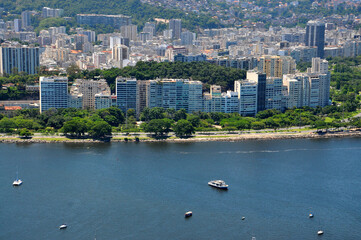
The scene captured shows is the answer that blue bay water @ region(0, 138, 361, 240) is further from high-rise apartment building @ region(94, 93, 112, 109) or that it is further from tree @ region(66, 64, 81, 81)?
tree @ region(66, 64, 81, 81)

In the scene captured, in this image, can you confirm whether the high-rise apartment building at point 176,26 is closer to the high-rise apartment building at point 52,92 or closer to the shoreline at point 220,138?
the high-rise apartment building at point 52,92

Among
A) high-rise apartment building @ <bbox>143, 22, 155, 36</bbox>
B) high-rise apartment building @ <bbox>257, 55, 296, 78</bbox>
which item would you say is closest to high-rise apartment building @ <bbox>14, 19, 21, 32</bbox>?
high-rise apartment building @ <bbox>143, 22, 155, 36</bbox>

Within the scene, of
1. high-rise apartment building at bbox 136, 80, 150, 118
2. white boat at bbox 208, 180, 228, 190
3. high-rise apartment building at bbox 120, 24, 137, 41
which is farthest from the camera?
high-rise apartment building at bbox 120, 24, 137, 41

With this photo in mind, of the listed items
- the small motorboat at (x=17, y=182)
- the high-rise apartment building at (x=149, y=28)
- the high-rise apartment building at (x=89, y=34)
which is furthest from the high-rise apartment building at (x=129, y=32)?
the small motorboat at (x=17, y=182)

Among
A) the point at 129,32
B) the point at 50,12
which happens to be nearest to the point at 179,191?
the point at 129,32

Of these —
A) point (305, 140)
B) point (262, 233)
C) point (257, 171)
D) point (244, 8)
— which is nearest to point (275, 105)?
point (305, 140)

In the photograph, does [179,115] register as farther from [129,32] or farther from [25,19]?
[25,19]

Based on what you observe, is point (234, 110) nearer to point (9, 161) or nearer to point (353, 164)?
point (353, 164)
